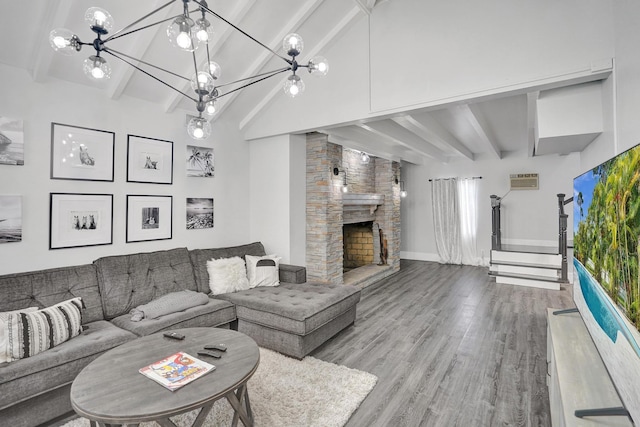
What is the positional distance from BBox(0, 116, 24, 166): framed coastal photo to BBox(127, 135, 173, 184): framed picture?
85 centimetres

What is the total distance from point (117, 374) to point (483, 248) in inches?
291

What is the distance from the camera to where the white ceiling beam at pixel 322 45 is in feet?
11.3

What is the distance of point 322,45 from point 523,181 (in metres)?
5.47

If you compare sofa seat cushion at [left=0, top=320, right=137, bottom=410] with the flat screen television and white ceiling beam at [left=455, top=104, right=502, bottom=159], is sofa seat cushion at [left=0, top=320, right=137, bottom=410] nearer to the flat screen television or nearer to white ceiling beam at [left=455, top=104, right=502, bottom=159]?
the flat screen television

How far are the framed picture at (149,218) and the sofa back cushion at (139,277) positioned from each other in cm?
27

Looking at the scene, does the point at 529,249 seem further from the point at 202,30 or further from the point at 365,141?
the point at 202,30

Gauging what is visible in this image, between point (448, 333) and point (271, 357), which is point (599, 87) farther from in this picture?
point (271, 357)

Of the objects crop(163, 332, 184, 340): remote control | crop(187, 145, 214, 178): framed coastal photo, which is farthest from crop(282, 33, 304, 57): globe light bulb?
crop(187, 145, 214, 178): framed coastal photo

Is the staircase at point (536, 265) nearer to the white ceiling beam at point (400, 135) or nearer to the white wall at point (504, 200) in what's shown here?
the white wall at point (504, 200)

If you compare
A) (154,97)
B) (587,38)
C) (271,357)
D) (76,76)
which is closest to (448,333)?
(271,357)

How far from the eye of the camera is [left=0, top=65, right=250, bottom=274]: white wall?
2.65m

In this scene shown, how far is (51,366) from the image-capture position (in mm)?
2012

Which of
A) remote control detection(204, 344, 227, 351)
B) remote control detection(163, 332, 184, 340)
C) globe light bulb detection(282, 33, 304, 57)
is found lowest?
remote control detection(204, 344, 227, 351)

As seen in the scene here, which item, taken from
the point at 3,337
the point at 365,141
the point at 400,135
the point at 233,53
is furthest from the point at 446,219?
the point at 3,337
